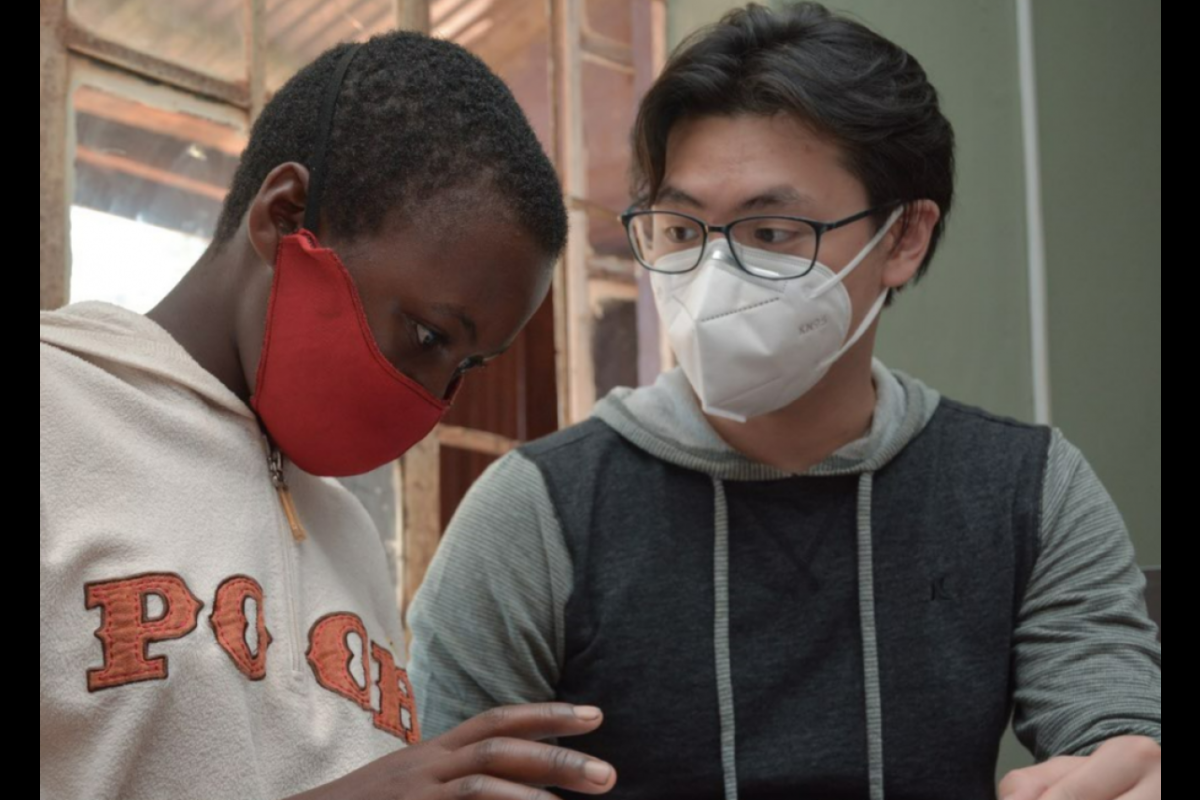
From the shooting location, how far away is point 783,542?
5.32 ft

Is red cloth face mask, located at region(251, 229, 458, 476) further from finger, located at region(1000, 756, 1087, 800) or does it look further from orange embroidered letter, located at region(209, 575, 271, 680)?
finger, located at region(1000, 756, 1087, 800)

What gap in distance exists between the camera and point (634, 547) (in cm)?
161

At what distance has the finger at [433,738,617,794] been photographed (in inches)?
33.9

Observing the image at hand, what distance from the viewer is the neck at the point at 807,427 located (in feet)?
5.47

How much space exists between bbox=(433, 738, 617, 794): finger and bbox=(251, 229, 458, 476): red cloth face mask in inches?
15.0

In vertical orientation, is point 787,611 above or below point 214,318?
below

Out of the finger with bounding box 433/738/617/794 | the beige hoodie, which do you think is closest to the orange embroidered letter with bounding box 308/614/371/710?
the beige hoodie

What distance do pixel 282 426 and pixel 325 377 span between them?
72mm

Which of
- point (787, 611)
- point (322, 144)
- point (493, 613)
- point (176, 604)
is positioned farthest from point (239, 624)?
point (787, 611)

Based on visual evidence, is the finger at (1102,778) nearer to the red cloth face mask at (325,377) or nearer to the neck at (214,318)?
the red cloth face mask at (325,377)

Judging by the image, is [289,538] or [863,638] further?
[863,638]

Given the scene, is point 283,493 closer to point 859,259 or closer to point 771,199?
point 771,199

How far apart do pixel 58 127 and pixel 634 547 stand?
38.3 inches

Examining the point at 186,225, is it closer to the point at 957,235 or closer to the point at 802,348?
the point at 802,348
